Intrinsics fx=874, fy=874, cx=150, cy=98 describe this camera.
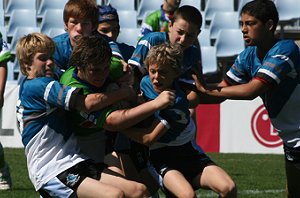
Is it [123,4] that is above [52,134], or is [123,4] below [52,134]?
below

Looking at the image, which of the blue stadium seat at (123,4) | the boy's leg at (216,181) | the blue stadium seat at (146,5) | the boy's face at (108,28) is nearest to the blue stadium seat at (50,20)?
the blue stadium seat at (123,4)

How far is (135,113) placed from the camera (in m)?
5.41

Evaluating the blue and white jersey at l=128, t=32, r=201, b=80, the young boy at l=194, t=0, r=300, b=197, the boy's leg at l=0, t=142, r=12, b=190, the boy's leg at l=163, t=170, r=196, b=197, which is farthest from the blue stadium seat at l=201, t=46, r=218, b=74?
the boy's leg at l=163, t=170, r=196, b=197

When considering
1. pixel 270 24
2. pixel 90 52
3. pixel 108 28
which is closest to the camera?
pixel 90 52

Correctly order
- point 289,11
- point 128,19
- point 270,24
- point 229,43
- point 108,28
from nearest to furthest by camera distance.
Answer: point 270,24 < point 108,28 < point 229,43 < point 289,11 < point 128,19

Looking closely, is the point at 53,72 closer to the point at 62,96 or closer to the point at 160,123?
the point at 62,96

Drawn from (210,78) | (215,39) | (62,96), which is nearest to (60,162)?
(62,96)

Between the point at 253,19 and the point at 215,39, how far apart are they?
444 inches

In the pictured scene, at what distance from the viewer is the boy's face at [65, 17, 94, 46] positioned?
6.31m

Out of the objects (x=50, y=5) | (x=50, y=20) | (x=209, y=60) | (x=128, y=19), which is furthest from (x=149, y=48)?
(x=50, y=5)

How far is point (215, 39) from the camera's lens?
17609 millimetres

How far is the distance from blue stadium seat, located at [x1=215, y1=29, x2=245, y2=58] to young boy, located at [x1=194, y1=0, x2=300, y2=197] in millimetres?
9958

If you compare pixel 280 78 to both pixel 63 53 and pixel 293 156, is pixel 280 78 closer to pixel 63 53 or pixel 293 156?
pixel 293 156

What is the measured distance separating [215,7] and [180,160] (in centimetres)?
1190
